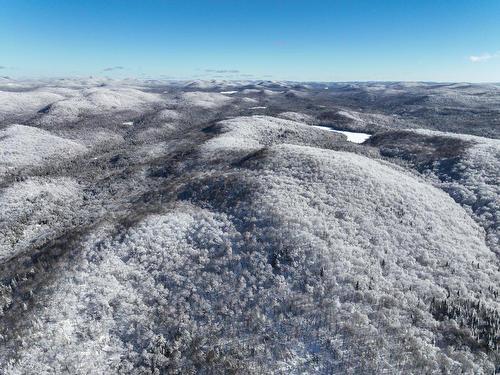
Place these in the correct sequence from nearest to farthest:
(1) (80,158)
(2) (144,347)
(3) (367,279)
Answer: (2) (144,347) → (3) (367,279) → (1) (80,158)

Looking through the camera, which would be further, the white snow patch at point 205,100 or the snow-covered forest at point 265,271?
the white snow patch at point 205,100

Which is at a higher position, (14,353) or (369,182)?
(369,182)

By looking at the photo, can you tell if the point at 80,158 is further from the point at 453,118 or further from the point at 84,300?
the point at 453,118

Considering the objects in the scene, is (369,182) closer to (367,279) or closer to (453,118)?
(367,279)

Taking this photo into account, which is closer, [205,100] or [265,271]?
[265,271]

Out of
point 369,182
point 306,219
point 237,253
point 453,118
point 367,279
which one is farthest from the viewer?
point 453,118

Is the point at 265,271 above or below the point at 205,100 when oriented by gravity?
above

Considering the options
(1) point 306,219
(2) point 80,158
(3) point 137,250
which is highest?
(1) point 306,219

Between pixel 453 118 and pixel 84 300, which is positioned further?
pixel 453 118

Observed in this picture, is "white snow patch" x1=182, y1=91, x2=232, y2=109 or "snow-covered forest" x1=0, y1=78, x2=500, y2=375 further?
"white snow patch" x1=182, y1=91, x2=232, y2=109

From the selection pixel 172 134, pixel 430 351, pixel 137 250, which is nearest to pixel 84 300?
pixel 137 250

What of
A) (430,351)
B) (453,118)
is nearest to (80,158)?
(430,351)
